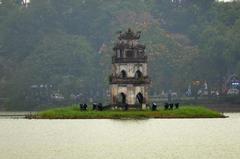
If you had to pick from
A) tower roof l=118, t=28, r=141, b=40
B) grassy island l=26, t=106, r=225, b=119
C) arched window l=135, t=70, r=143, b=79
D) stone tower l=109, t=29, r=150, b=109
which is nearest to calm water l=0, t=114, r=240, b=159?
grassy island l=26, t=106, r=225, b=119

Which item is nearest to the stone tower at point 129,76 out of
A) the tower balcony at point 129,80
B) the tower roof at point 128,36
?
the tower balcony at point 129,80

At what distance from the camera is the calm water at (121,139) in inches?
3383

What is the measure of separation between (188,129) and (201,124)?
8359mm

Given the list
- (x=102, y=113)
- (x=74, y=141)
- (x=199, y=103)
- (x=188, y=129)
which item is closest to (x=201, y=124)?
(x=188, y=129)

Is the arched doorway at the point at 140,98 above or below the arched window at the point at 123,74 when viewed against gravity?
below

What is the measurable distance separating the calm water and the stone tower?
13.5 metres

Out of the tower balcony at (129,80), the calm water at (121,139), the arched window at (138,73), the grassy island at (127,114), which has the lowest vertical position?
the calm water at (121,139)

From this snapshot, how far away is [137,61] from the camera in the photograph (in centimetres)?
14062

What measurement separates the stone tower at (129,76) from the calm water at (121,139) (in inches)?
533

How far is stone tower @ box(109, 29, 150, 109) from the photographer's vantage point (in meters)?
140

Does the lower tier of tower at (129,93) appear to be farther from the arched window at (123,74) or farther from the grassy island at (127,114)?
the grassy island at (127,114)

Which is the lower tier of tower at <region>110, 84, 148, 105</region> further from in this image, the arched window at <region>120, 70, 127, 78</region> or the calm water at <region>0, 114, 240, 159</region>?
the calm water at <region>0, 114, 240, 159</region>

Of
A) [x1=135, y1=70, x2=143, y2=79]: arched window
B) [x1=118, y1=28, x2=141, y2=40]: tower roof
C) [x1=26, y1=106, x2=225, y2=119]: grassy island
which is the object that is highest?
[x1=118, y1=28, x2=141, y2=40]: tower roof

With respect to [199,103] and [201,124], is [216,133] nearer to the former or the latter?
[201,124]
